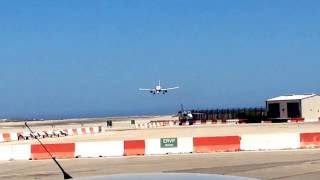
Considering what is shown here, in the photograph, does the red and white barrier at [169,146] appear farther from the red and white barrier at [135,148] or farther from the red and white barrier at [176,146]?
the red and white barrier at [135,148]

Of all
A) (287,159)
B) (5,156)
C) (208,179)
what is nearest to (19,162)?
(5,156)

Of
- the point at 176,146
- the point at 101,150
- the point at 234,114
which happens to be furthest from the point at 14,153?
the point at 234,114

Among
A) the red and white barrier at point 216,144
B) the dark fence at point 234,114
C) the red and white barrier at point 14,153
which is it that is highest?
the dark fence at point 234,114

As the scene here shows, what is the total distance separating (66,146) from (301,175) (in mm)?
12597

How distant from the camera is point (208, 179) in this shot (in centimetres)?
452

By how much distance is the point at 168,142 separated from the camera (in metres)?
27.5

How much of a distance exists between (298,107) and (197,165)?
173ft

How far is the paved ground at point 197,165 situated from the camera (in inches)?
737

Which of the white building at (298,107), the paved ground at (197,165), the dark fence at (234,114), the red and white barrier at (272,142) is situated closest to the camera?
the paved ground at (197,165)

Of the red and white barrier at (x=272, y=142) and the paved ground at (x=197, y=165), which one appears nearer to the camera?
the paved ground at (x=197, y=165)

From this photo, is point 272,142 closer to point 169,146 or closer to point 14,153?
point 169,146

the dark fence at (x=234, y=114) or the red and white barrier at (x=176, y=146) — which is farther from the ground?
the dark fence at (x=234, y=114)

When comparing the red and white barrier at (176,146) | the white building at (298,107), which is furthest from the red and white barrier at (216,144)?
the white building at (298,107)

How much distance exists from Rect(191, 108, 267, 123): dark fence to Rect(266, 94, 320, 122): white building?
14.0 ft
